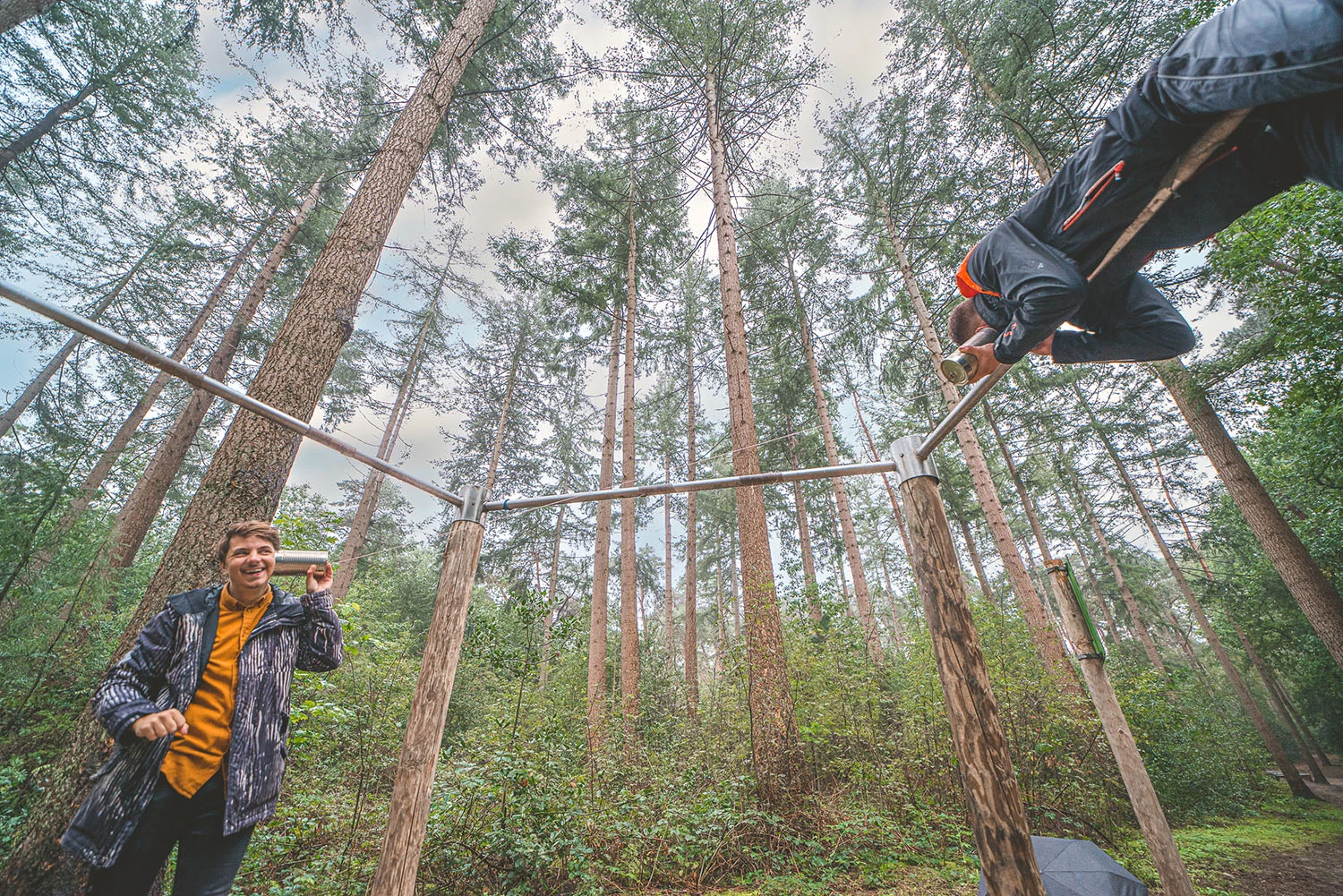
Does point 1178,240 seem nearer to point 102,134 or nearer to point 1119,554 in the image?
point 102,134

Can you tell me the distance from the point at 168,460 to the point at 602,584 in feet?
29.7

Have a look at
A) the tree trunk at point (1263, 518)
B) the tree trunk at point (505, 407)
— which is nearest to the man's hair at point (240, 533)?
the tree trunk at point (1263, 518)

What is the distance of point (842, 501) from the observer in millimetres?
10484

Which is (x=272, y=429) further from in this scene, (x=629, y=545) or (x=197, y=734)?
(x=629, y=545)

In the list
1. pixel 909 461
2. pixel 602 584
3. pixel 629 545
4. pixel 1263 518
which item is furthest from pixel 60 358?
pixel 1263 518

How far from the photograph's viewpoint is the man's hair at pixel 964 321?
7.25ft

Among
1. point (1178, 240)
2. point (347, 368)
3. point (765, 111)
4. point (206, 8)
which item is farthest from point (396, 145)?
point (347, 368)

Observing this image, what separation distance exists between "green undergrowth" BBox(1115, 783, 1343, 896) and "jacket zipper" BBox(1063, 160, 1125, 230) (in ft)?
20.4

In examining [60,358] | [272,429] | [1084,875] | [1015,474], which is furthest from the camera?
[1015,474]

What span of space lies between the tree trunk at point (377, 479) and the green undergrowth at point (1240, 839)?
12523 mm

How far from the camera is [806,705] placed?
5.29 metres

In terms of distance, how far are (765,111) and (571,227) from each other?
5.26 meters

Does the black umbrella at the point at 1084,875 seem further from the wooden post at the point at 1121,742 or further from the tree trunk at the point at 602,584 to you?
the tree trunk at the point at 602,584

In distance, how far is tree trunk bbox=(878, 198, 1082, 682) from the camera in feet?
19.9
